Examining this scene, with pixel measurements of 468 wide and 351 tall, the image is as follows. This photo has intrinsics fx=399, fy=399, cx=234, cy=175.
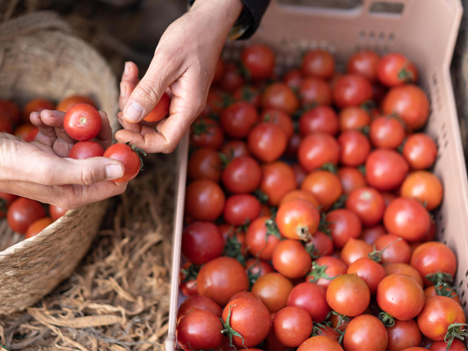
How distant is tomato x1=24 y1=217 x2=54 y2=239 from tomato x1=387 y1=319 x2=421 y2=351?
1.21 m

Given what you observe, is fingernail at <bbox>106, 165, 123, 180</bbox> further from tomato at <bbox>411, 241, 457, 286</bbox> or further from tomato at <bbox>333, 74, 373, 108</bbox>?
tomato at <bbox>333, 74, 373, 108</bbox>

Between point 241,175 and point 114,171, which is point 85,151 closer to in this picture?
point 114,171

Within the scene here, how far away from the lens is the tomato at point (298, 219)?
130 centimetres

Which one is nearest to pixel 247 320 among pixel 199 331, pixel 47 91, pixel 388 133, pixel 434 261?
pixel 199 331

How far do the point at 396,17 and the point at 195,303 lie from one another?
1561 millimetres

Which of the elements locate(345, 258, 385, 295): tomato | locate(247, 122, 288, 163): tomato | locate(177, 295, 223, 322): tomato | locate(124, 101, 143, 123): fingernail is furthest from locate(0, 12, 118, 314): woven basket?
locate(345, 258, 385, 295): tomato

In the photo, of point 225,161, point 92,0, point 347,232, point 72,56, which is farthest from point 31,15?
point 347,232

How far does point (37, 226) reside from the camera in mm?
1448

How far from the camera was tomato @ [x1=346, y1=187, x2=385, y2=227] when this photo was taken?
1.52m

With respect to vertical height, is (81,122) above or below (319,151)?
above

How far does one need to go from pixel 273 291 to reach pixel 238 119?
0.73m

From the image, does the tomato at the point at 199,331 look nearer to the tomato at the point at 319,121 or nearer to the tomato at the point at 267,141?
the tomato at the point at 267,141

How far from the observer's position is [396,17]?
1.85 m

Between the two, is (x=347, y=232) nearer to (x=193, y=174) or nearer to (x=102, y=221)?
(x=193, y=174)
